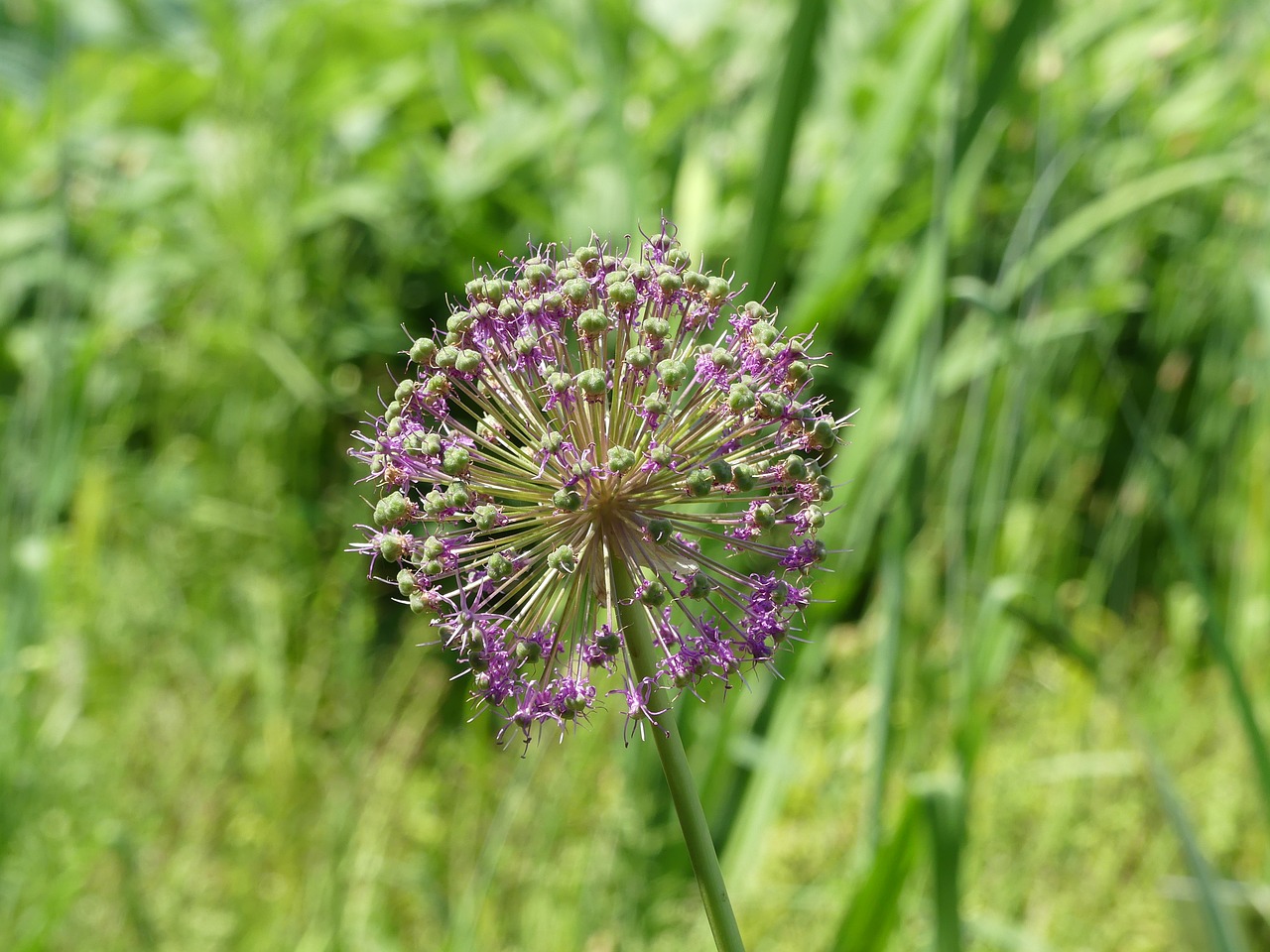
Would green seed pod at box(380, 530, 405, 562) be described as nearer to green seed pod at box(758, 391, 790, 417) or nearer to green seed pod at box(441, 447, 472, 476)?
green seed pod at box(441, 447, 472, 476)

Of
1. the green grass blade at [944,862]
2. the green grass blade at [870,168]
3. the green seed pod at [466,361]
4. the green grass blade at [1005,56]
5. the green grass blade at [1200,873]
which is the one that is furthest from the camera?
the green grass blade at [870,168]

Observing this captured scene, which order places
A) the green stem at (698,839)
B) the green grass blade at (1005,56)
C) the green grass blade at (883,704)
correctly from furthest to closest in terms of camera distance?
1. the green grass blade at (883,704)
2. the green grass blade at (1005,56)
3. the green stem at (698,839)

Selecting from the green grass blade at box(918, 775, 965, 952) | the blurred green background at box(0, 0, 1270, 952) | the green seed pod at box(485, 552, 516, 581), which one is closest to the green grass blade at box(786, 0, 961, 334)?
the blurred green background at box(0, 0, 1270, 952)

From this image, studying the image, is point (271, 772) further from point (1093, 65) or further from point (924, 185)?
point (1093, 65)

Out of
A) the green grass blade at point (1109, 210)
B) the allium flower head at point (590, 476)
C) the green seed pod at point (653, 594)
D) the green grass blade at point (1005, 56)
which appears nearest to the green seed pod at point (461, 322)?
the allium flower head at point (590, 476)

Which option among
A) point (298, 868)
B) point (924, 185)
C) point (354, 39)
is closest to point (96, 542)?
point (298, 868)

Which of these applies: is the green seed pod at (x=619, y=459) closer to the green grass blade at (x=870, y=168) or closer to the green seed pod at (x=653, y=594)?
the green seed pod at (x=653, y=594)
